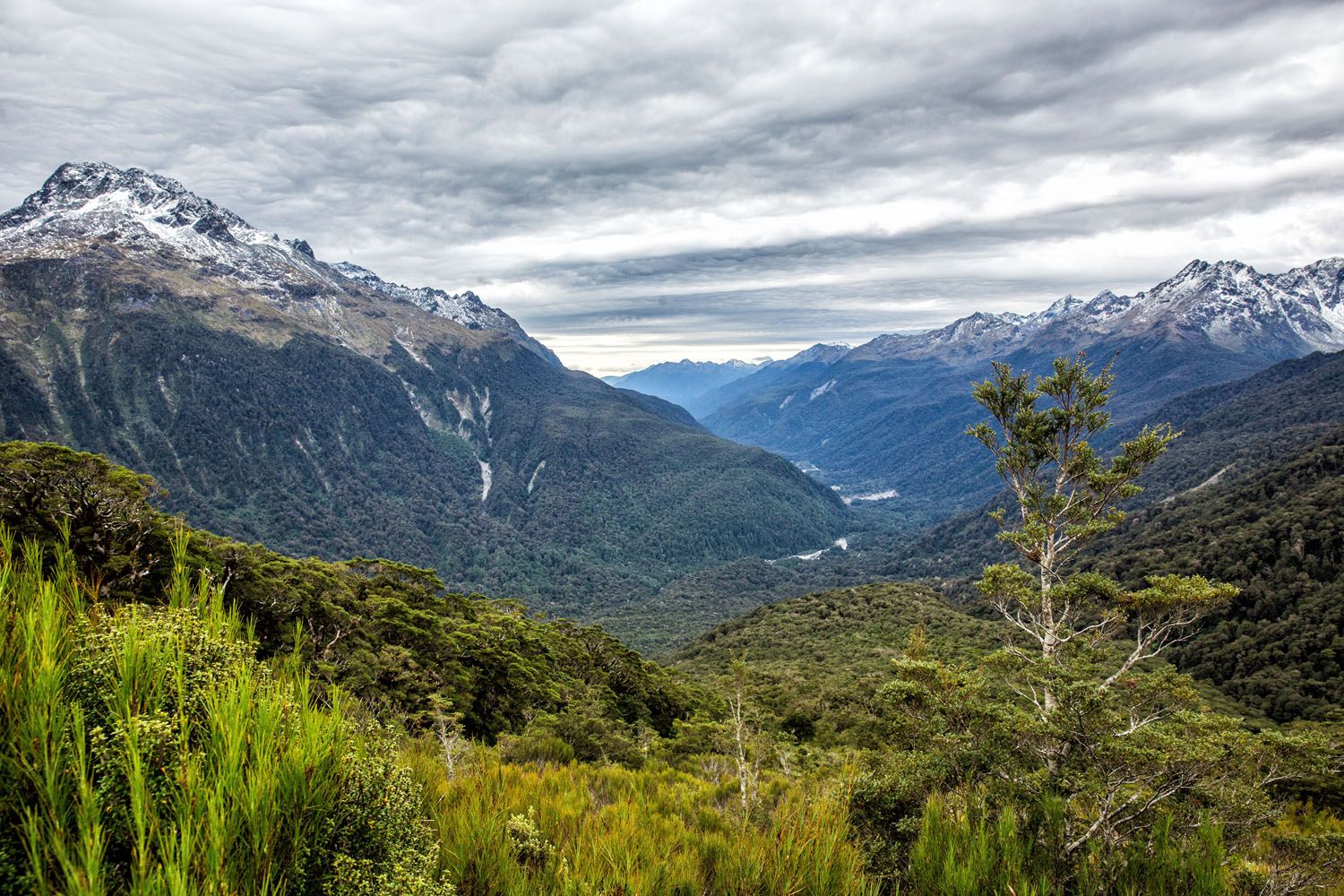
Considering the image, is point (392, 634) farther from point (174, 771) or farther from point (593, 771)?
point (174, 771)

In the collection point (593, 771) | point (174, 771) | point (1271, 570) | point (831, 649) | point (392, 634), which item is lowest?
point (831, 649)

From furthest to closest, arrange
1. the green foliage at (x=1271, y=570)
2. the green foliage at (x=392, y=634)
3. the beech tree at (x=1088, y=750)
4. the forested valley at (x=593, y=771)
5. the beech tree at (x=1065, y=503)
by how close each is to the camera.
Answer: the green foliage at (x=1271, y=570)
the green foliage at (x=392, y=634)
the beech tree at (x=1065, y=503)
the beech tree at (x=1088, y=750)
the forested valley at (x=593, y=771)

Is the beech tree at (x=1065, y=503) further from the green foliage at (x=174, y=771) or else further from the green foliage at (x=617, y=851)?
the green foliage at (x=174, y=771)

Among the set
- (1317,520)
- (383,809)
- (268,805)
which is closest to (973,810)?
(383,809)

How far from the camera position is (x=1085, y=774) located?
6.59 m

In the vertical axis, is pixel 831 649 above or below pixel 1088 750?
below

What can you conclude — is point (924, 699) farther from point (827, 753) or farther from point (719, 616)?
point (719, 616)

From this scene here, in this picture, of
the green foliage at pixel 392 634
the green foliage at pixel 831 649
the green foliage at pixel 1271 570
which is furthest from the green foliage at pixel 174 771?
the green foliage at pixel 1271 570

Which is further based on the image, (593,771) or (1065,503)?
(1065,503)

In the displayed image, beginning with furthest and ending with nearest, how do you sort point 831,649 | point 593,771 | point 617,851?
point 831,649, point 593,771, point 617,851

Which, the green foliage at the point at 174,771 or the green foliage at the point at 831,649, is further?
the green foliage at the point at 831,649

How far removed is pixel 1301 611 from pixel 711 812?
106 meters

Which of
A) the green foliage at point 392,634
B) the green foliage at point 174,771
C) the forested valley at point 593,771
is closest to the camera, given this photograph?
the green foliage at point 174,771

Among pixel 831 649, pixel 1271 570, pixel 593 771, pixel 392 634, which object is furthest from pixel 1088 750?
pixel 1271 570
